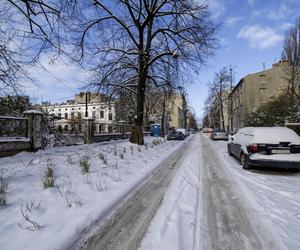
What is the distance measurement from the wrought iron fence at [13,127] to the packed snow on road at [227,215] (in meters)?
7.82

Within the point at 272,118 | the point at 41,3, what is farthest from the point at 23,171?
the point at 272,118

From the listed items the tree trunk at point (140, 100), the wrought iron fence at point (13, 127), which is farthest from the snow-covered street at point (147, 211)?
the tree trunk at point (140, 100)

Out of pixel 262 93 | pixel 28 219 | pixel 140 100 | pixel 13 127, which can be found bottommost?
pixel 28 219

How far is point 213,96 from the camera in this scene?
58531 millimetres

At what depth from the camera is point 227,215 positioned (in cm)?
497

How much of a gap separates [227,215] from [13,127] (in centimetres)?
1037

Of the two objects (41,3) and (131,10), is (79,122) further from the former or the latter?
(41,3)

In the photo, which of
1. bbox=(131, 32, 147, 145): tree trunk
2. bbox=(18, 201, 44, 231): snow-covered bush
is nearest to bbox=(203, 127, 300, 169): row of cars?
bbox=(18, 201, 44, 231): snow-covered bush

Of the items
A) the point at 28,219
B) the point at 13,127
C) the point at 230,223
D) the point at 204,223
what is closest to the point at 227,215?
the point at 230,223

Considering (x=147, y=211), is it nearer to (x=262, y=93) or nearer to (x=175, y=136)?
(x=175, y=136)

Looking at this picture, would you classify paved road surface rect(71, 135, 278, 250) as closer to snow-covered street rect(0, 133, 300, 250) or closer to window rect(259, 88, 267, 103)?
snow-covered street rect(0, 133, 300, 250)

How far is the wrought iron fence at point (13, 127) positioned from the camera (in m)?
11.6

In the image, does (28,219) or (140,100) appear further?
(140,100)

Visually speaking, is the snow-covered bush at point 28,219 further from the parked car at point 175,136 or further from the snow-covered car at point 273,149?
the parked car at point 175,136
